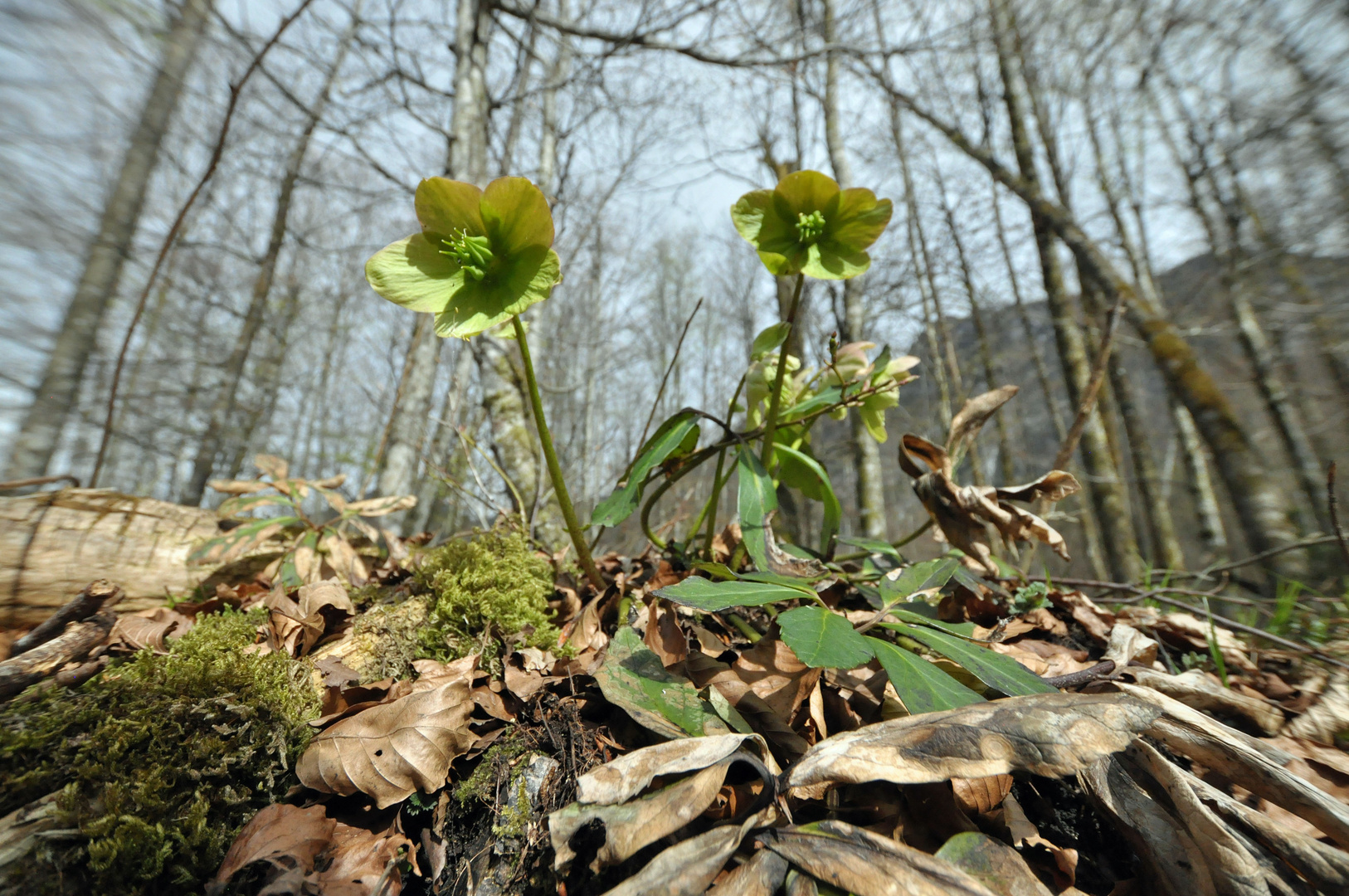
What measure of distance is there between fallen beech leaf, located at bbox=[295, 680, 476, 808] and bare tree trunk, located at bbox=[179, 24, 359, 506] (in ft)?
15.6

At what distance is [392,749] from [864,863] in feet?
2.29

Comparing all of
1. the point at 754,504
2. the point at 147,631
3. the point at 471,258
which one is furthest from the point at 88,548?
the point at 754,504

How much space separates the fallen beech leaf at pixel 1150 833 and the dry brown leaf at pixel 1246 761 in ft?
0.34

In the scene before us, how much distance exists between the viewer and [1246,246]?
7.20m

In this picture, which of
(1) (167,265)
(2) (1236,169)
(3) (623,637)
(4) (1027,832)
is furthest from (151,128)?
(2) (1236,169)

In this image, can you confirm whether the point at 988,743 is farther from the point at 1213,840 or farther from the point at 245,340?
the point at 245,340

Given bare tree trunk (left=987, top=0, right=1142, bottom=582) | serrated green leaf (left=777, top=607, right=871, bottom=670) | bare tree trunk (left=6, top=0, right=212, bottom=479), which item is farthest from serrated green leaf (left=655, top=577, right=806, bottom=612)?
bare tree trunk (left=987, top=0, right=1142, bottom=582)

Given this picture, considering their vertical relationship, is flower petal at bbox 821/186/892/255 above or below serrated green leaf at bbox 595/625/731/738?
above

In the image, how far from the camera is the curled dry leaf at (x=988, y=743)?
64 centimetres

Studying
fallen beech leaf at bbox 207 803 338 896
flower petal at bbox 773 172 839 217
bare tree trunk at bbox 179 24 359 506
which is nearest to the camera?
fallen beech leaf at bbox 207 803 338 896

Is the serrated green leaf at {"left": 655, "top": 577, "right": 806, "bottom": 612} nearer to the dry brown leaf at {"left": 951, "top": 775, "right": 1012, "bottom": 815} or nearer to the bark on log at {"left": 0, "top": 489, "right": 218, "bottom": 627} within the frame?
the dry brown leaf at {"left": 951, "top": 775, "right": 1012, "bottom": 815}

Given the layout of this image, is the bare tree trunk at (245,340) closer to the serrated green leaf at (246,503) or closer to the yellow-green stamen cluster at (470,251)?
the serrated green leaf at (246,503)

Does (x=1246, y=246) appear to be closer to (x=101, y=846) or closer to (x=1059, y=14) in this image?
(x=1059, y=14)

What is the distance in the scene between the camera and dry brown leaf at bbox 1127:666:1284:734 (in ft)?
3.15
